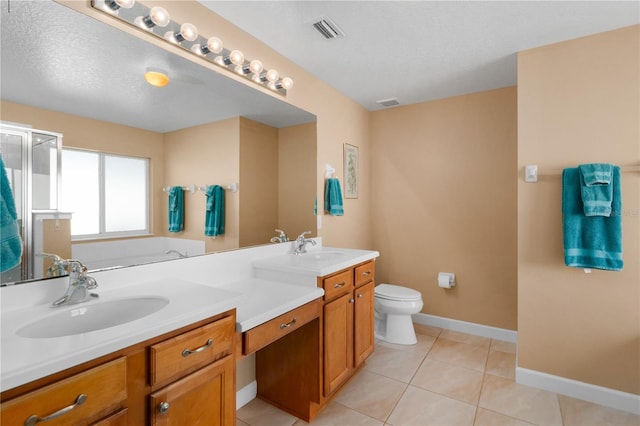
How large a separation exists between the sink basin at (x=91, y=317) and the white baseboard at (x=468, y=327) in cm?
283

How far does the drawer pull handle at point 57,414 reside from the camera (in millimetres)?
716

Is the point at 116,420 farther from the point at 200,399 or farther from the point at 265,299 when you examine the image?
the point at 265,299

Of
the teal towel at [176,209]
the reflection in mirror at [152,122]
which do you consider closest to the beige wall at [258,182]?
the reflection in mirror at [152,122]

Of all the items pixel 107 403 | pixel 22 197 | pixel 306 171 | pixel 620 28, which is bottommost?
pixel 107 403

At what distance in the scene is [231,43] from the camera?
6.15 feet

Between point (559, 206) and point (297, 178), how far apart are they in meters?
1.89

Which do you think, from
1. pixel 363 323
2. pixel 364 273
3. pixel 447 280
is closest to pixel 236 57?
pixel 364 273

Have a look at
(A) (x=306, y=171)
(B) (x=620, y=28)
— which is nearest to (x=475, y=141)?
(B) (x=620, y=28)

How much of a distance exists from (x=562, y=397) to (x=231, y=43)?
3192 mm

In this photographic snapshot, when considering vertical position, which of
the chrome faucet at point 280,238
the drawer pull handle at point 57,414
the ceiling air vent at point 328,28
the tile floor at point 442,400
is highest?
the ceiling air vent at point 328,28

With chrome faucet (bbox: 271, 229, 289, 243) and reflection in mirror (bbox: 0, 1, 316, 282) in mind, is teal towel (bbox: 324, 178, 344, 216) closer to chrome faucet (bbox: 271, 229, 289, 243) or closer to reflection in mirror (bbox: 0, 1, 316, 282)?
reflection in mirror (bbox: 0, 1, 316, 282)

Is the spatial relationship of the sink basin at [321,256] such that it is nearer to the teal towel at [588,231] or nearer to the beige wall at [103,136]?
the beige wall at [103,136]

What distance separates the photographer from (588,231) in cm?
195

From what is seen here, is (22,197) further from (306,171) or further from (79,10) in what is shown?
(306,171)
